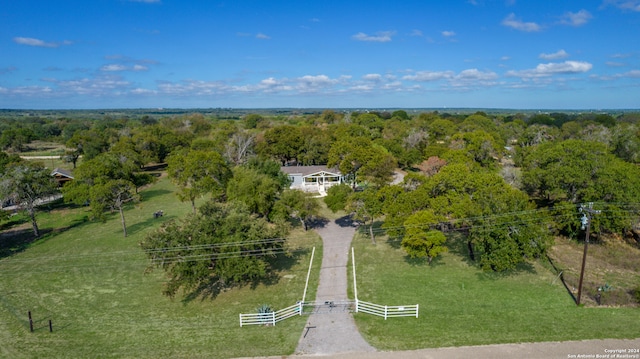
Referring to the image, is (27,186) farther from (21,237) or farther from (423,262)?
(423,262)

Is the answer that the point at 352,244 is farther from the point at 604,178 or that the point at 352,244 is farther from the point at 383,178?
the point at 604,178

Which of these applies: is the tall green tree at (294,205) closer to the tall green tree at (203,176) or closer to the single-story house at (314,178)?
the tall green tree at (203,176)

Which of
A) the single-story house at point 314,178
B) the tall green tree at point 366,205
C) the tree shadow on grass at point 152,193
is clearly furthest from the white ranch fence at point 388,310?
the tree shadow on grass at point 152,193

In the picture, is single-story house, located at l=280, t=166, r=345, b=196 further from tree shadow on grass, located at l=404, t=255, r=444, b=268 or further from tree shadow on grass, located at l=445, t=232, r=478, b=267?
tree shadow on grass, located at l=404, t=255, r=444, b=268

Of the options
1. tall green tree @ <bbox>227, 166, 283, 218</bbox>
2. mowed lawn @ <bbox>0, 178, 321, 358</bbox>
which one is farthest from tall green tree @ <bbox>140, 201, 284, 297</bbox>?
tall green tree @ <bbox>227, 166, 283, 218</bbox>

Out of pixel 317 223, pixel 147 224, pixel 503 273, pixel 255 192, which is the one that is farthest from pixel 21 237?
pixel 503 273

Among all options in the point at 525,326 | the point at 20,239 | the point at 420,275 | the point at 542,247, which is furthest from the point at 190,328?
the point at 20,239
